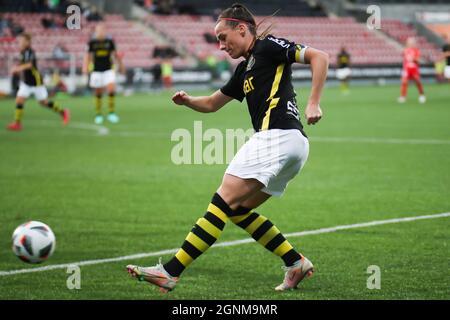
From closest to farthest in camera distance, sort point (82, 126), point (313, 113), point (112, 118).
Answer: point (313, 113) < point (82, 126) < point (112, 118)

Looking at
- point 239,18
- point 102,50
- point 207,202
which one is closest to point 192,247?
point 239,18

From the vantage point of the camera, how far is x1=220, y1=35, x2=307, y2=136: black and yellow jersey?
6574 millimetres

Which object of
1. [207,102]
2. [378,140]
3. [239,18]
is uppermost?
[239,18]

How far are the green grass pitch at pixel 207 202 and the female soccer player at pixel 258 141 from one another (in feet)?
1.17

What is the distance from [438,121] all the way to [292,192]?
40.7 feet

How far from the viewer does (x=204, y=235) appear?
21.6 ft

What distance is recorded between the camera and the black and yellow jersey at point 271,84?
21.6ft

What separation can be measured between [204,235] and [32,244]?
5.14ft

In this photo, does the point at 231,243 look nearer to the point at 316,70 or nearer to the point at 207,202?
the point at 207,202

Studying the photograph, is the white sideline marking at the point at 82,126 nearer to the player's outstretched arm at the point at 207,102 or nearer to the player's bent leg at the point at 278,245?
the player's outstretched arm at the point at 207,102

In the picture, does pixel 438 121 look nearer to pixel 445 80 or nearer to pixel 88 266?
pixel 88 266

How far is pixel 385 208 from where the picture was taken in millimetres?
10867

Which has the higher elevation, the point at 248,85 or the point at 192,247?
Result: the point at 248,85

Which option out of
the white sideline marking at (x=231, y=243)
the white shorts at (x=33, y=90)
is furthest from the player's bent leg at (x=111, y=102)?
the white sideline marking at (x=231, y=243)
